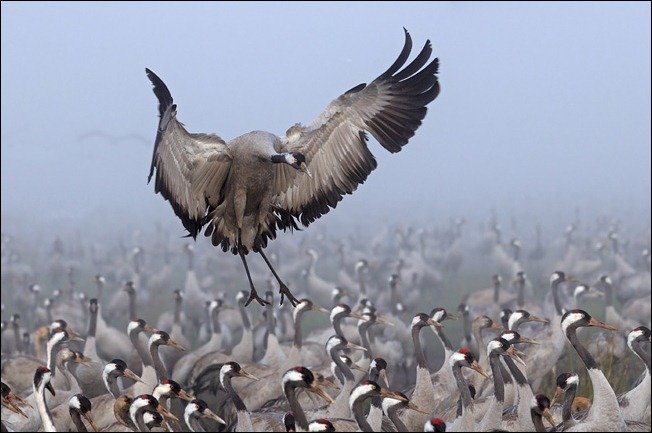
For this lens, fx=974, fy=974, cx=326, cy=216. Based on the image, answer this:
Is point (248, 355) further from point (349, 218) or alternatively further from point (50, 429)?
point (349, 218)

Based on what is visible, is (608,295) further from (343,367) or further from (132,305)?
(132,305)

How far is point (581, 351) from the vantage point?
6.30m

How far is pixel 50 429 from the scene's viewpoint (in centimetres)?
596

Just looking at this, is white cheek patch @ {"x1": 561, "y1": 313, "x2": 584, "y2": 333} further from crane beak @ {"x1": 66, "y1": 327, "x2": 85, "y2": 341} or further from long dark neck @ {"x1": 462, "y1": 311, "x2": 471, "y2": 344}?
crane beak @ {"x1": 66, "y1": 327, "x2": 85, "y2": 341}

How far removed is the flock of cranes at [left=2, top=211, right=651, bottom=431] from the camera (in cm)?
605

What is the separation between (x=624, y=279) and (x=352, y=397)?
31.1ft

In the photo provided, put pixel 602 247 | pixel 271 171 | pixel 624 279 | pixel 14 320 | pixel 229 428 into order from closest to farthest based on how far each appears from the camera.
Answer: pixel 271 171, pixel 229 428, pixel 14 320, pixel 624 279, pixel 602 247

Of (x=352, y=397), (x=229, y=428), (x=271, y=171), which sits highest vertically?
(x=271, y=171)

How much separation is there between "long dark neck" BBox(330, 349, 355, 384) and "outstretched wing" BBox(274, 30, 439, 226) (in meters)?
1.53

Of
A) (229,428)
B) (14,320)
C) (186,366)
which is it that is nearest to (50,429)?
(229,428)

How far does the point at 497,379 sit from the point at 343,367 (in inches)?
67.5

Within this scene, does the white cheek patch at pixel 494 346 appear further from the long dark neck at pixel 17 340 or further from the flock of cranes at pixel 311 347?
the long dark neck at pixel 17 340

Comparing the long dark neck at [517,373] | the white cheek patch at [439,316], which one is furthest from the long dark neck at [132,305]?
the long dark neck at [517,373]

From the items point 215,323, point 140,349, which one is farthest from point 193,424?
point 215,323
